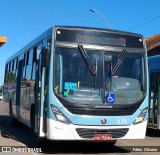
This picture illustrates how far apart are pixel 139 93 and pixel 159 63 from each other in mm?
5126

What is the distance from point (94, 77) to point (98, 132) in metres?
1.41

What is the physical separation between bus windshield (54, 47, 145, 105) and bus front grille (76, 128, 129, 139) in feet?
2.24

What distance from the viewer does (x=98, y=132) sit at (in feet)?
35.7

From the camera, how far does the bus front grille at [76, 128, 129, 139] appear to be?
10766 millimetres

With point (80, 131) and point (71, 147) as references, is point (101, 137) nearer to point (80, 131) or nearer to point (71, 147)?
point (80, 131)

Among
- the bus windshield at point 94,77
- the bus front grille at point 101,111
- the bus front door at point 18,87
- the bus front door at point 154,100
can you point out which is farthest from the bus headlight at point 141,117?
the bus front door at point 18,87

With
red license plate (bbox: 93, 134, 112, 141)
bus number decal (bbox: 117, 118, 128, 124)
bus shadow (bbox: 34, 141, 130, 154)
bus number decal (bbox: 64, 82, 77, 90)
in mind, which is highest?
bus number decal (bbox: 64, 82, 77, 90)

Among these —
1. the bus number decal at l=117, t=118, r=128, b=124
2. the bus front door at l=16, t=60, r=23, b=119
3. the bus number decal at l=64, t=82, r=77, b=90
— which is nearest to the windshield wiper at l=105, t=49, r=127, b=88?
the bus number decal at l=64, t=82, r=77, b=90

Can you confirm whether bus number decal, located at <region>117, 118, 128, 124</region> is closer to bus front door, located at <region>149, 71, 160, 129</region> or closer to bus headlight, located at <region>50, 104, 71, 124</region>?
bus headlight, located at <region>50, 104, 71, 124</region>

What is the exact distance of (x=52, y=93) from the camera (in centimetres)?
1080

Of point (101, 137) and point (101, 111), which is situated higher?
point (101, 111)

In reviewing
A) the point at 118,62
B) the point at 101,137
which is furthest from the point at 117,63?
the point at 101,137

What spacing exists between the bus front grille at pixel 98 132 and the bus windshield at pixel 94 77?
2.24 ft

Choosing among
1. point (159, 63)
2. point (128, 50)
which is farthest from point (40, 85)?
point (159, 63)
